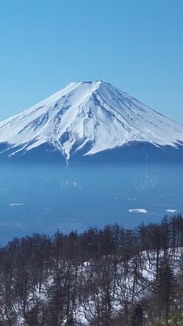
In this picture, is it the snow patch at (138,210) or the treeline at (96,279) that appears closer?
the treeline at (96,279)

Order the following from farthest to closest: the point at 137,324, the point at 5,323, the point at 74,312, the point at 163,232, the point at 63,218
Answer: the point at 63,218 → the point at 163,232 → the point at 74,312 → the point at 5,323 → the point at 137,324

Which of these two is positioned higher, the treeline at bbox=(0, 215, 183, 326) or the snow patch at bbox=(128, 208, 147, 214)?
the snow patch at bbox=(128, 208, 147, 214)

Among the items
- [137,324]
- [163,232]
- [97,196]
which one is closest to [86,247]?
[163,232]

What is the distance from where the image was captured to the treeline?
124ft

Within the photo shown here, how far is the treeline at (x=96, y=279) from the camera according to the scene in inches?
1490

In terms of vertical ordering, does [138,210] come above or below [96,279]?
above

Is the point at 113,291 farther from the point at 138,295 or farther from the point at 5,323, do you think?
the point at 5,323

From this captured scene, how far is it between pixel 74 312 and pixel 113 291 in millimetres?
3465

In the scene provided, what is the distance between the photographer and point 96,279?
156 ft

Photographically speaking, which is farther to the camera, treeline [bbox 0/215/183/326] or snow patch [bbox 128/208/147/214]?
snow patch [bbox 128/208/147/214]

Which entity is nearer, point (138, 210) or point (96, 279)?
point (96, 279)

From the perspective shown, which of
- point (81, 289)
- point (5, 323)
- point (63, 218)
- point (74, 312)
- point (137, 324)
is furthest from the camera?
point (63, 218)

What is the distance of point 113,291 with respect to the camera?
45875 mm

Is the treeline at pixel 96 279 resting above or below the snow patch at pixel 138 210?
below
